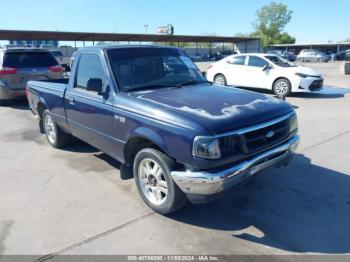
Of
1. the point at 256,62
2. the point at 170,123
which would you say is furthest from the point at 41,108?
the point at 256,62

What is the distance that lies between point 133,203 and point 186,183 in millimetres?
1191

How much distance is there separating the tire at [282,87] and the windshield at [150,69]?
8.43 metres

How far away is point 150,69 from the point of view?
4.53 metres

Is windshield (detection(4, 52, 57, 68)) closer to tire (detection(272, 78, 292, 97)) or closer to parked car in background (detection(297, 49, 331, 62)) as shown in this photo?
tire (detection(272, 78, 292, 97))

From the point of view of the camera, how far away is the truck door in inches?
167

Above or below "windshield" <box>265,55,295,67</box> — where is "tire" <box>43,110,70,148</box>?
below

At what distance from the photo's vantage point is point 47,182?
4.81 metres

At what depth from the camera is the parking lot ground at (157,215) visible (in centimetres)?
328

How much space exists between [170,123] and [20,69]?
28.7 ft

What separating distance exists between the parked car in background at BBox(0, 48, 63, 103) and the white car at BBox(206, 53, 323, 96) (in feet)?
23.9

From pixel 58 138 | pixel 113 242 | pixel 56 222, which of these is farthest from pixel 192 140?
pixel 58 138

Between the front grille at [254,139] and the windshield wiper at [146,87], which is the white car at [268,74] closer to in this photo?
the front grille at [254,139]

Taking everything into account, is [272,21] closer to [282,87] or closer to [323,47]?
[323,47]

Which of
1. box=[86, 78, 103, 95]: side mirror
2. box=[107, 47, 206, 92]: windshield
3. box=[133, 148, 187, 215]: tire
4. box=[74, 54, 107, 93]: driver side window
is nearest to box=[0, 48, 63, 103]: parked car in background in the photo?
box=[74, 54, 107, 93]: driver side window
